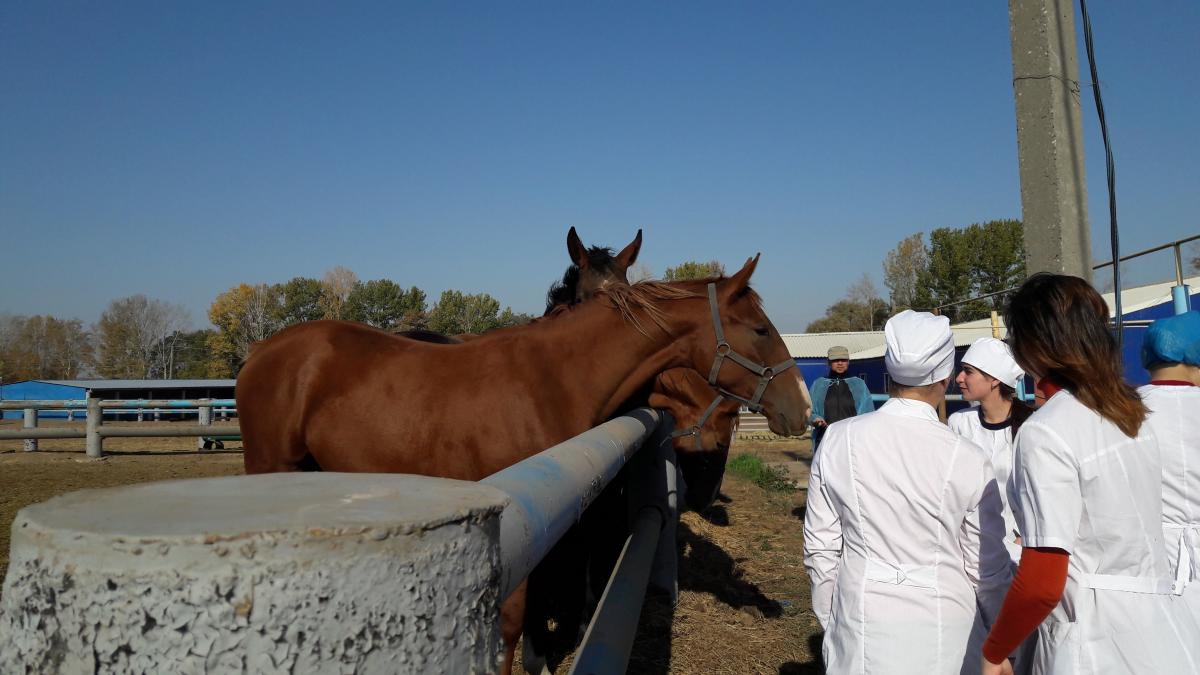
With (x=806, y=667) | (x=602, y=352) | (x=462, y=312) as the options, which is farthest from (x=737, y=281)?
(x=462, y=312)

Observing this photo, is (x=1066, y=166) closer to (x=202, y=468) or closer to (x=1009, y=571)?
(x=1009, y=571)

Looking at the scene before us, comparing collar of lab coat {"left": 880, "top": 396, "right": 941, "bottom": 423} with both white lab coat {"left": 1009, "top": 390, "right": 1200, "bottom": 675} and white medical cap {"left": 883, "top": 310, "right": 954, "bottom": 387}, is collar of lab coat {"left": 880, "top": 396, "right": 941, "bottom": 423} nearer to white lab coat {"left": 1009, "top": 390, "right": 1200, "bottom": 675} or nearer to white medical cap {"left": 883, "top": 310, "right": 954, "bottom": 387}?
white medical cap {"left": 883, "top": 310, "right": 954, "bottom": 387}

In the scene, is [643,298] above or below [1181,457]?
above

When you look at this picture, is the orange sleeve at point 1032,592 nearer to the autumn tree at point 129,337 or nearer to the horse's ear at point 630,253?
the horse's ear at point 630,253

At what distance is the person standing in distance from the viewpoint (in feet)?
25.7

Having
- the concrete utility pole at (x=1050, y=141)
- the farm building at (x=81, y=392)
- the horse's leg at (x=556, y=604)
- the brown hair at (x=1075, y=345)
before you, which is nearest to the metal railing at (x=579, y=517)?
the horse's leg at (x=556, y=604)

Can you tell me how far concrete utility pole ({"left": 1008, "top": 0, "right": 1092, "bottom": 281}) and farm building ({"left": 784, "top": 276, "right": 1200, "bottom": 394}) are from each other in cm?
56

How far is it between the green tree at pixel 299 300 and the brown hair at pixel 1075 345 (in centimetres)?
5788

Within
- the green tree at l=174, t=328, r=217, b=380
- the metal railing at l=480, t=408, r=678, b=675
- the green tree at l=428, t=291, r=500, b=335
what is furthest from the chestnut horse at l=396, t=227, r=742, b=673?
the green tree at l=174, t=328, r=217, b=380

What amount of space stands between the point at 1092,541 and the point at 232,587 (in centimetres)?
213

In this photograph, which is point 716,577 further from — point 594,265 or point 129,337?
point 129,337

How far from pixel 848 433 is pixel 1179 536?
1.12 m

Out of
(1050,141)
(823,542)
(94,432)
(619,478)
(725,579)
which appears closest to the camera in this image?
(823,542)

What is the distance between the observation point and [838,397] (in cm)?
791
